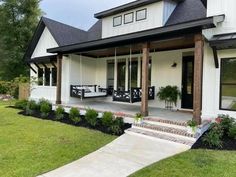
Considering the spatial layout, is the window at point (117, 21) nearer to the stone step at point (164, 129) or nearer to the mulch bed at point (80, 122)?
the mulch bed at point (80, 122)

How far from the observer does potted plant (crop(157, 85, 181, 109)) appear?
33.9ft

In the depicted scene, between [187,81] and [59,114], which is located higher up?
[187,81]

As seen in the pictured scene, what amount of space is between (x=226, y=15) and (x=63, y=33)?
10094 mm

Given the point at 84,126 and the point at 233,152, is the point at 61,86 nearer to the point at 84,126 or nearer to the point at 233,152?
the point at 84,126

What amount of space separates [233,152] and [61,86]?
9.50m

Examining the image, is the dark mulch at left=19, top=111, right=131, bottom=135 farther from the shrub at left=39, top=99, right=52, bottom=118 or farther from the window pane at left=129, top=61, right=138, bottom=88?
the window pane at left=129, top=61, right=138, bottom=88

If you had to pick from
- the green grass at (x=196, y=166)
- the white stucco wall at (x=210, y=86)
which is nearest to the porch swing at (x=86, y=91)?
the white stucco wall at (x=210, y=86)

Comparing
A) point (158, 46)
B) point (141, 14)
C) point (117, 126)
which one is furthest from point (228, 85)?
point (141, 14)

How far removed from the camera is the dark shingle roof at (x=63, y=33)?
551 inches

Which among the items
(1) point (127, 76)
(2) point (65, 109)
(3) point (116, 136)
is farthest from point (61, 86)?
(3) point (116, 136)

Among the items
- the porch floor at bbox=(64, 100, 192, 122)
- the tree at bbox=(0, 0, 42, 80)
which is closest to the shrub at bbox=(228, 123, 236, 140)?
the porch floor at bbox=(64, 100, 192, 122)

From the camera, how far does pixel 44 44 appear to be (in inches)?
599

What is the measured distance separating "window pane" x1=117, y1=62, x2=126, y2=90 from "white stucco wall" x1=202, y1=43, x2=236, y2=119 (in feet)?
18.0

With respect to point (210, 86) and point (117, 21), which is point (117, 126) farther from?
point (117, 21)
